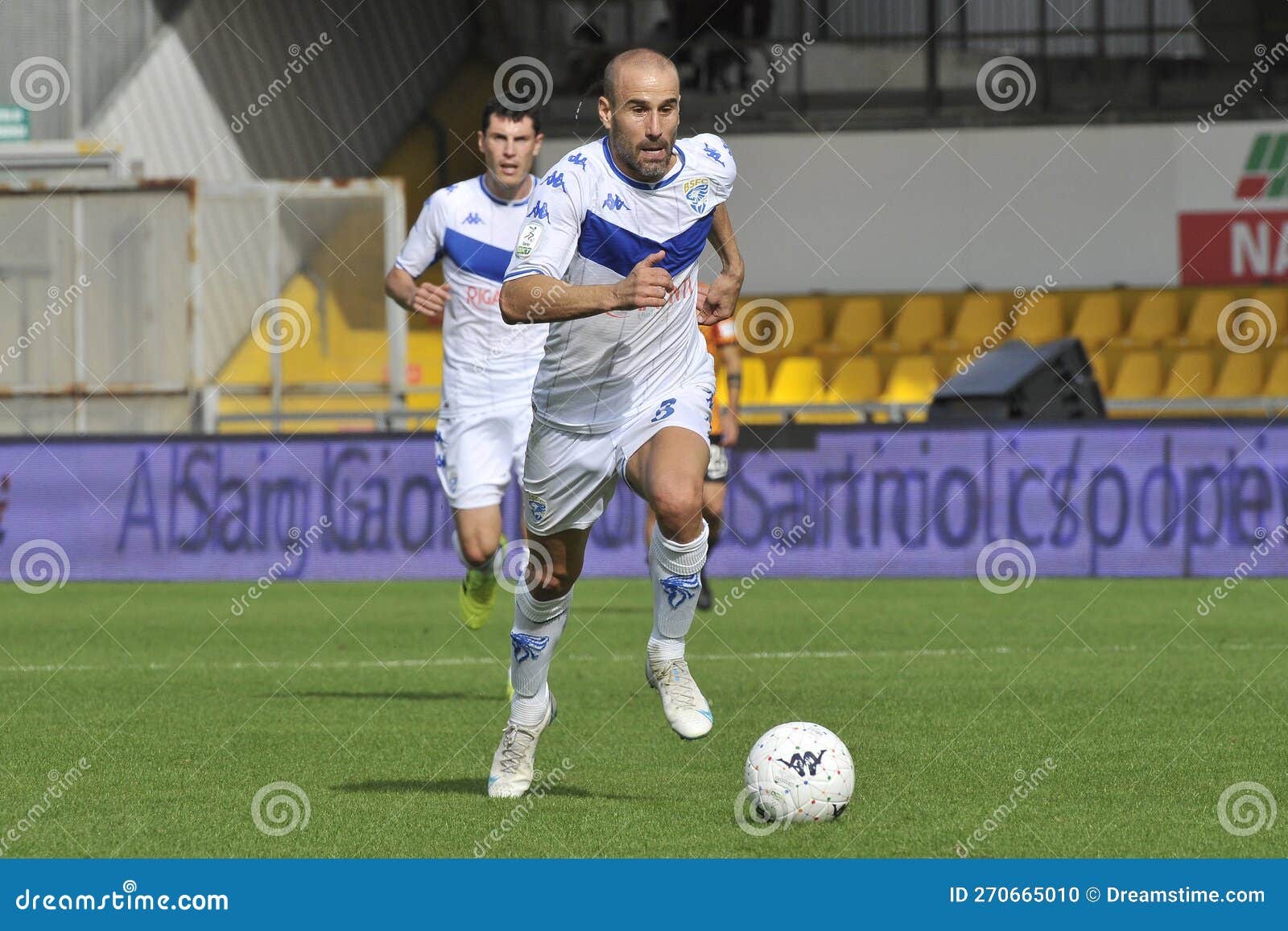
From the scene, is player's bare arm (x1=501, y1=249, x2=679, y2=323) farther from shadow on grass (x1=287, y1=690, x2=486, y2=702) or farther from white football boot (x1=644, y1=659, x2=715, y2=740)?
shadow on grass (x1=287, y1=690, x2=486, y2=702)

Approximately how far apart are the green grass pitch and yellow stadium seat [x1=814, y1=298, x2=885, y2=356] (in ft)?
27.9

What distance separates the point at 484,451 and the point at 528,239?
12.1 feet

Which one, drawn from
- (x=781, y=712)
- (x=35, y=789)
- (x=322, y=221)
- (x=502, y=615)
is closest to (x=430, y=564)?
(x=502, y=615)

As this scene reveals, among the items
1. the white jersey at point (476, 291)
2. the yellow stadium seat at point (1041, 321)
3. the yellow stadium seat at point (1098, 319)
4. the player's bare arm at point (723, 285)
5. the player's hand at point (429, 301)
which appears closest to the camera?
the player's bare arm at point (723, 285)

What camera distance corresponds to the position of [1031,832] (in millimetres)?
5309

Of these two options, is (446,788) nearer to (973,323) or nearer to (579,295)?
(579,295)

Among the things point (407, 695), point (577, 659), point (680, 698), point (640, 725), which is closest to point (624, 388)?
point (680, 698)

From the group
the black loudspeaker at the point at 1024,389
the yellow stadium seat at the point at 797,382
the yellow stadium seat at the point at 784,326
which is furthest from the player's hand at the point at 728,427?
the yellow stadium seat at the point at 784,326

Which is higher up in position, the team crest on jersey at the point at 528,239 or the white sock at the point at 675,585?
the team crest on jersey at the point at 528,239

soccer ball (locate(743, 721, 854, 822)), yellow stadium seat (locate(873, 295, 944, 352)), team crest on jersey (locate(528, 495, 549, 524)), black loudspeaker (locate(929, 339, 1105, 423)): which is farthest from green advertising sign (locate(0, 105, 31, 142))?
soccer ball (locate(743, 721, 854, 822))

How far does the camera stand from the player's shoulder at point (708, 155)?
6.26m

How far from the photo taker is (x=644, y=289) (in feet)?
17.9

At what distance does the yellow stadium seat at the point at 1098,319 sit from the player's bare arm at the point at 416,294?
14.6m

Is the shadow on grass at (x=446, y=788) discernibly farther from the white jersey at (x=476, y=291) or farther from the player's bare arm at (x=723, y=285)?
the white jersey at (x=476, y=291)
